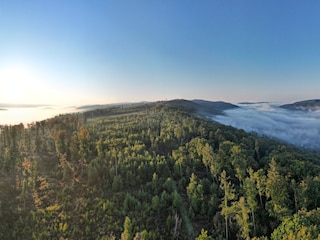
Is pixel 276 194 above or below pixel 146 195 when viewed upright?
above


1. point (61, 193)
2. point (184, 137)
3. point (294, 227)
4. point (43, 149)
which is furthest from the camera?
point (184, 137)

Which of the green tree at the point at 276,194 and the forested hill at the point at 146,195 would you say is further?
the green tree at the point at 276,194

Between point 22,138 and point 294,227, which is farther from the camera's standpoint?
point 22,138

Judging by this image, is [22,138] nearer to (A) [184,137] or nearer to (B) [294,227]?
(A) [184,137]

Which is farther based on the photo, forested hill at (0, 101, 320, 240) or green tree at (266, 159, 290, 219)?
green tree at (266, 159, 290, 219)

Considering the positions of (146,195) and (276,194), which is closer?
(276,194)

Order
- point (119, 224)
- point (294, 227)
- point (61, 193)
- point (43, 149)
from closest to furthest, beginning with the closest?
point (294, 227)
point (119, 224)
point (61, 193)
point (43, 149)

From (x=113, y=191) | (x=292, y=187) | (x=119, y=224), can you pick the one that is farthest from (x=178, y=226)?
(x=292, y=187)

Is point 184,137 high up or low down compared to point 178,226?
up
